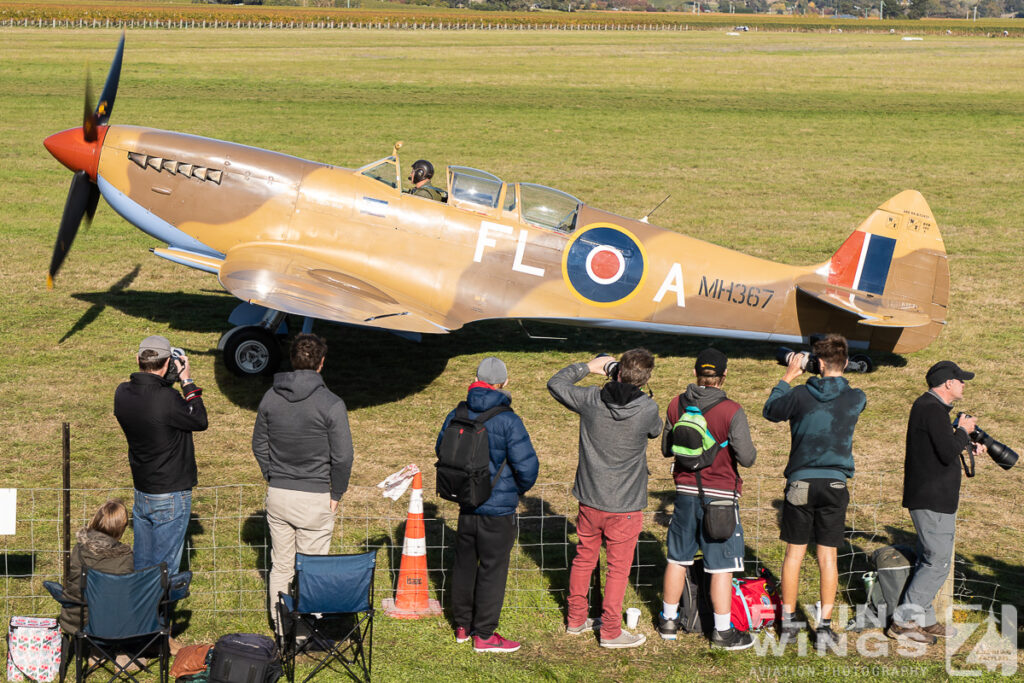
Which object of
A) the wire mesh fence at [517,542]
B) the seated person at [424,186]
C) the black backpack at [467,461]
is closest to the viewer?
the black backpack at [467,461]

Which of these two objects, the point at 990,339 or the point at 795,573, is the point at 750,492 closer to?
the point at 795,573

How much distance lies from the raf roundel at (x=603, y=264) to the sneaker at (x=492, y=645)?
5.91m

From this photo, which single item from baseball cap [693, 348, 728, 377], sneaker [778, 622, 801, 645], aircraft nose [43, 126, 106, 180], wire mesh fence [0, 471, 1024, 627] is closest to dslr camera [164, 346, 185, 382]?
wire mesh fence [0, 471, 1024, 627]

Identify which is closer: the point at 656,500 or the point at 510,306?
the point at 656,500

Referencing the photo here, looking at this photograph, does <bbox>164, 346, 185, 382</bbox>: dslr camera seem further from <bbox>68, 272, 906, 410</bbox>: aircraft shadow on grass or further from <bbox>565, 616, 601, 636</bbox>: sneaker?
<bbox>68, 272, 906, 410</bbox>: aircraft shadow on grass

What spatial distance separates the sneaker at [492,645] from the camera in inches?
257

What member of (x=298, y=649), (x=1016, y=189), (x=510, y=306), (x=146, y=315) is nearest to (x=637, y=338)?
(x=510, y=306)

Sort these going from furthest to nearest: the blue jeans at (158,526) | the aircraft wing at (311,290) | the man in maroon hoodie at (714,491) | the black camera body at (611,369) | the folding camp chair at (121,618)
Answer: the aircraft wing at (311,290) < the blue jeans at (158,526) < the black camera body at (611,369) < the man in maroon hoodie at (714,491) < the folding camp chair at (121,618)

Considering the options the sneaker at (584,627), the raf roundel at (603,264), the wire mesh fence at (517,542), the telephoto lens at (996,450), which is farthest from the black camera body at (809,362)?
the raf roundel at (603,264)

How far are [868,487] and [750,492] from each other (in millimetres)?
1156

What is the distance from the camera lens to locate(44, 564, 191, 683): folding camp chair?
5.64 metres

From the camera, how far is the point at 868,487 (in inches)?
367

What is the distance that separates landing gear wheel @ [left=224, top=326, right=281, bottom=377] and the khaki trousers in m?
5.21

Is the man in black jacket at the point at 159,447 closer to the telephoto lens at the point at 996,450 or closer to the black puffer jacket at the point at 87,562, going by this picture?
the black puffer jacket at the point at 87,562
